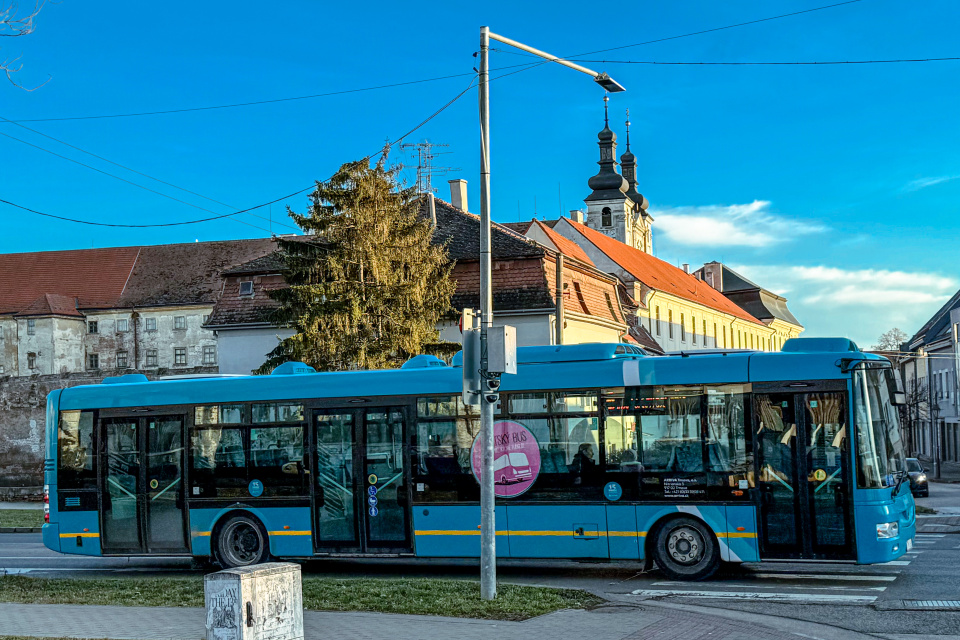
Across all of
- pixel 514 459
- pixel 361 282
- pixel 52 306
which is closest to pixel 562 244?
pixel 361 282

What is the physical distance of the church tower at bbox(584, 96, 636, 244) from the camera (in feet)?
351

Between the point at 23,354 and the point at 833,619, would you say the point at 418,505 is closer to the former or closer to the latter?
the point at 833,619

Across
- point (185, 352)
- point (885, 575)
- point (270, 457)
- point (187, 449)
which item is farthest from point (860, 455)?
point (185, 352)

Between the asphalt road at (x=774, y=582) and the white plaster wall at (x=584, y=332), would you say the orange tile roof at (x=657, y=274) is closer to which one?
the white plaster wall at (x=584, y=332)

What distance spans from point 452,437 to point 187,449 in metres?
4.28

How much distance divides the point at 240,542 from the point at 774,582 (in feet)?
25.3

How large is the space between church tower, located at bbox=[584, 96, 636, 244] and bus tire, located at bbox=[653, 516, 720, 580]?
304ft

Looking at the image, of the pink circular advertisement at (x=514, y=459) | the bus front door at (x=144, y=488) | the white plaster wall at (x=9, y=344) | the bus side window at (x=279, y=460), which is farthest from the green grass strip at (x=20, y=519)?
the white plaster wall at (x=9, y=344)

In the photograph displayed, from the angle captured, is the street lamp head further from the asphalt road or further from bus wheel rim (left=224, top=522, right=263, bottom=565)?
bus wheel rim (left=224, top=522, right=263, bottom=565)

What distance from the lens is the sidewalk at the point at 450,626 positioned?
31.7ft

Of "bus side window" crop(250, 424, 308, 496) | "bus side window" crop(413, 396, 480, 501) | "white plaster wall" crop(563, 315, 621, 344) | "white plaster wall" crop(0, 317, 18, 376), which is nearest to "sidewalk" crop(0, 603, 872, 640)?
"bus side window" crop(413, 396, 480, 501)

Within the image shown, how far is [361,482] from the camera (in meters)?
15.4

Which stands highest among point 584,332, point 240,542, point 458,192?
point 458,192

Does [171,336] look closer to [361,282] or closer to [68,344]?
[68,344]
